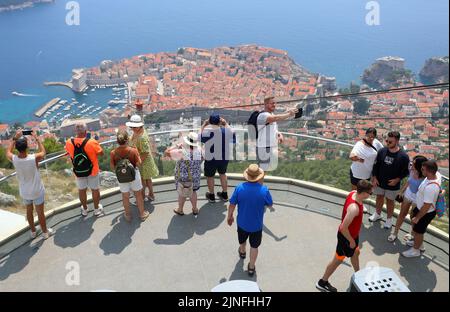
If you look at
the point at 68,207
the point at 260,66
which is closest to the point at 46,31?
the point at 260,66

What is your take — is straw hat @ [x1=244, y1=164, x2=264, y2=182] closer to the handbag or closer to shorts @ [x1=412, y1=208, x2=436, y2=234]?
the handbag

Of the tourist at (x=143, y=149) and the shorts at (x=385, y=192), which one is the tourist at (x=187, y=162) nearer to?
the tourist at (x=143, y=149)

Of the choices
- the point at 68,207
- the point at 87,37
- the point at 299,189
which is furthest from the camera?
the point at 87,37

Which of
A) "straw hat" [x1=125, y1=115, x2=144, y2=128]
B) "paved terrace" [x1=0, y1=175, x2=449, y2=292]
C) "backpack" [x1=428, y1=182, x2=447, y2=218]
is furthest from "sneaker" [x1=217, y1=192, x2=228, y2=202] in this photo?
"backpack" [x1=428, y1=182, x2=447, y2=218]

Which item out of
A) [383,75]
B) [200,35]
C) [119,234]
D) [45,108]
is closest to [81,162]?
[119,234]

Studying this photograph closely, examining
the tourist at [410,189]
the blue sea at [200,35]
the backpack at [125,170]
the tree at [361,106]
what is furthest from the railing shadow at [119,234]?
the blue sea at [200,35]

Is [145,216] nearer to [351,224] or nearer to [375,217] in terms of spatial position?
[351,224]
